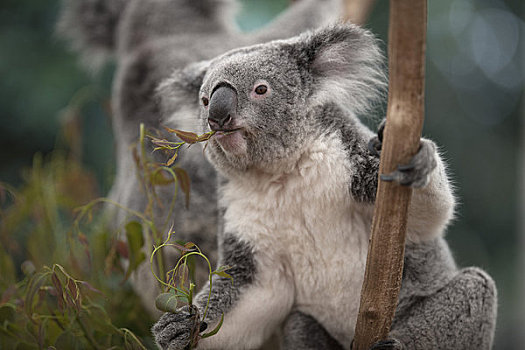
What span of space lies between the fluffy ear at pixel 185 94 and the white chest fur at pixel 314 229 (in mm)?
340

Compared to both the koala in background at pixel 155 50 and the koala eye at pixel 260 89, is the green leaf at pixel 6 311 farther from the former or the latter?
the koala eye at pixel 260 89

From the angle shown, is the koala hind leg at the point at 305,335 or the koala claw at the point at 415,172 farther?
the koala hind leg at the point at 305,335

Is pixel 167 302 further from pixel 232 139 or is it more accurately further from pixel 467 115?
pixel 467 115

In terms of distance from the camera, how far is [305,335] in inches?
68.3

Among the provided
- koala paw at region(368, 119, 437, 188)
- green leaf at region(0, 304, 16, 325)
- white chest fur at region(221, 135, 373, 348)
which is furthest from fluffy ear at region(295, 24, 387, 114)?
green leaf at region(0, 304, 16, 325)

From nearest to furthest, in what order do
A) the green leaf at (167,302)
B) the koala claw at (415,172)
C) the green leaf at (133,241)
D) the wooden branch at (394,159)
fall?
the wooden branch at (394,159)
the koala claw at (415,172)
the green leaf at (167,302)
the green leaf at (133,241)

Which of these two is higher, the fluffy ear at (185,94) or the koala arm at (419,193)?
the fluffy ear at (185,94)

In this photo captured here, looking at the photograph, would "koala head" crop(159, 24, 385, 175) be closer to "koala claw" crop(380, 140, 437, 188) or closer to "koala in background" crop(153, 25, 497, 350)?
"koala in background" crop(153, 25, 497, 350)

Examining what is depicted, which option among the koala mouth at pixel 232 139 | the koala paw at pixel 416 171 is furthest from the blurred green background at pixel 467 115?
the koala paw at pixel 416 171

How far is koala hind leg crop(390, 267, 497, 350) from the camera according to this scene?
1.59 meters

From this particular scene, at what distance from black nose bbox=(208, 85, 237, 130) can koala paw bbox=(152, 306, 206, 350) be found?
0.52 m

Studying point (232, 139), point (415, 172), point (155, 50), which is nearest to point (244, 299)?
point (232, 139)

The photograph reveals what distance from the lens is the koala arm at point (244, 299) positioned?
1.62 metres

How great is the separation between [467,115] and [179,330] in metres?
5.11
